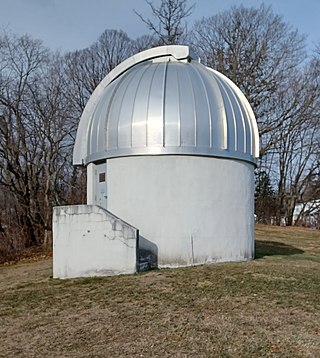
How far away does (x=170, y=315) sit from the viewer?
20.3 ft

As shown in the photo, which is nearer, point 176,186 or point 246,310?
point 246,310

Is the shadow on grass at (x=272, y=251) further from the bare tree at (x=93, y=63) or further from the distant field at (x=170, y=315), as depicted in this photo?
the bare tree at (x=93, y=63)

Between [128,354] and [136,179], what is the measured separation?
223 inches

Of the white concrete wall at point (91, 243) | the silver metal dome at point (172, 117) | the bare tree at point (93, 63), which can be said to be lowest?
the white concrete wall at point (91, 243)

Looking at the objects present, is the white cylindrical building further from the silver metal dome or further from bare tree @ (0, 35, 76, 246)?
bare tree @ (0, 35, 76, 246)

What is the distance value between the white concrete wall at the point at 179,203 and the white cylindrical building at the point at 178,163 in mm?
23

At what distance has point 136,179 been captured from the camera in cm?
1013

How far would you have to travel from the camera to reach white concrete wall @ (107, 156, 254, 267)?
9945 mm

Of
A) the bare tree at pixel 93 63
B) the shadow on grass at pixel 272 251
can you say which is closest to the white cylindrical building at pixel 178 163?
the shadow on grass at pixel 272 251

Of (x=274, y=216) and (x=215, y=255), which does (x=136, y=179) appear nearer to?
(x=215, y=255)

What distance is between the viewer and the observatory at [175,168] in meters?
9.95

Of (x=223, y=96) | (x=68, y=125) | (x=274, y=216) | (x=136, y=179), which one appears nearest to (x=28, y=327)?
(x=136, y=179)

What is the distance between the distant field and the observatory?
860 mm

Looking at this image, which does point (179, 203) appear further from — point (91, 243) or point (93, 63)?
point (93, 63)
